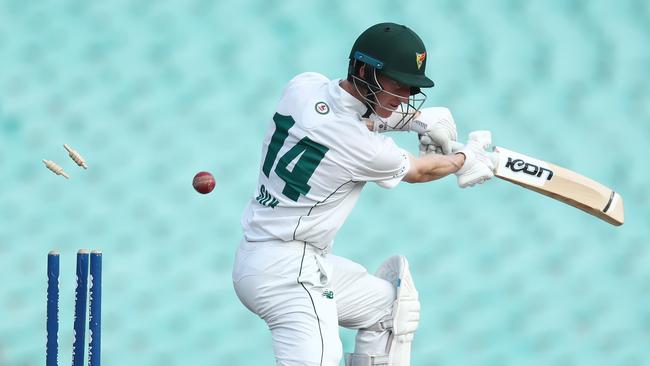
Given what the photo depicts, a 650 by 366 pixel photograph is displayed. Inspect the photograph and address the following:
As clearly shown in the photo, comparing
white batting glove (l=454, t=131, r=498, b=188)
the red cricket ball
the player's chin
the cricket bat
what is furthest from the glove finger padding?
the red cricket ball

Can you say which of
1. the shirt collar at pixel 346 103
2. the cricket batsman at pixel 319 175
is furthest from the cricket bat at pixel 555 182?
the shirt collar at pixel 346 103

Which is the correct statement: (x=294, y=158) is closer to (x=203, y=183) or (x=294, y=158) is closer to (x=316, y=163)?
(x=316, y=163)

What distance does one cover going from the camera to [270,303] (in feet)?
11.6

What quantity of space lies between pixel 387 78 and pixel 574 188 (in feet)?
2.99

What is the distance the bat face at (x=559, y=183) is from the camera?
3.94 m

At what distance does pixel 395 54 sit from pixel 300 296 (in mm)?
709

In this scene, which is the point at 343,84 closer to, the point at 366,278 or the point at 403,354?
the point at 366,278

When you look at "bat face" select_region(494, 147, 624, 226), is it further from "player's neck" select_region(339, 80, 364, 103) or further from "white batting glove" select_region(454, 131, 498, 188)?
"player's neck" select_region(339, 80, 364, 103)

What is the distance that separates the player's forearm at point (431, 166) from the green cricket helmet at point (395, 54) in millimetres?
232

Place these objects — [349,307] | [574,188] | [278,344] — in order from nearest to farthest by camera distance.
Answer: [278,344]
[349,307]
[574,188]

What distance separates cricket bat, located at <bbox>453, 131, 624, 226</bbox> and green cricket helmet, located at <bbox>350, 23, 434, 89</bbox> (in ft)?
1.50

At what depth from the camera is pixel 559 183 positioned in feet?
13.3

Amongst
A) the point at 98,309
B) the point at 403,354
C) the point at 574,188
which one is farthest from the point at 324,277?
the point at 574,188

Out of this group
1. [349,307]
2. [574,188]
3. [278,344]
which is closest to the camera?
[278,344]
